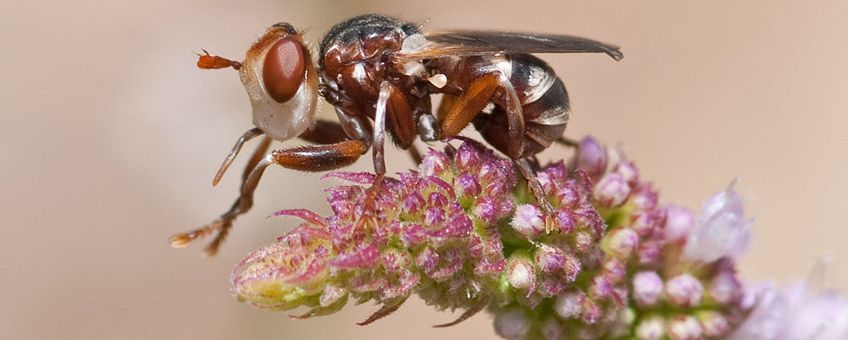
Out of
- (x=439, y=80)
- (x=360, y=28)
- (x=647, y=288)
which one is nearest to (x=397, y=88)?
(x=439, y=80)

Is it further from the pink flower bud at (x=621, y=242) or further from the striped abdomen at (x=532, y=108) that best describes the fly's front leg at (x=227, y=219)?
the pink flower bud at (x=621, y=242)

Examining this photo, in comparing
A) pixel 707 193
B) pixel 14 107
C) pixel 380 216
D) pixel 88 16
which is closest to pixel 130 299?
pixel 14 107

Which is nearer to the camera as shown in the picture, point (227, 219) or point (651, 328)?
Result: point (651, 328)

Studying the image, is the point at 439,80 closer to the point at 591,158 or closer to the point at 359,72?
the point at 359,72

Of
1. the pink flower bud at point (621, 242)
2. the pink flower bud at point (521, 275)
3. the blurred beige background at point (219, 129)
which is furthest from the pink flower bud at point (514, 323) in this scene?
the blurred beige background at point (219, 129)

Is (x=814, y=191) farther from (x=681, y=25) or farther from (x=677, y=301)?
(x=677, y=301)

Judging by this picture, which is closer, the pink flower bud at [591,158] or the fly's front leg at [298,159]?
the fly's front leg at [298,159]
